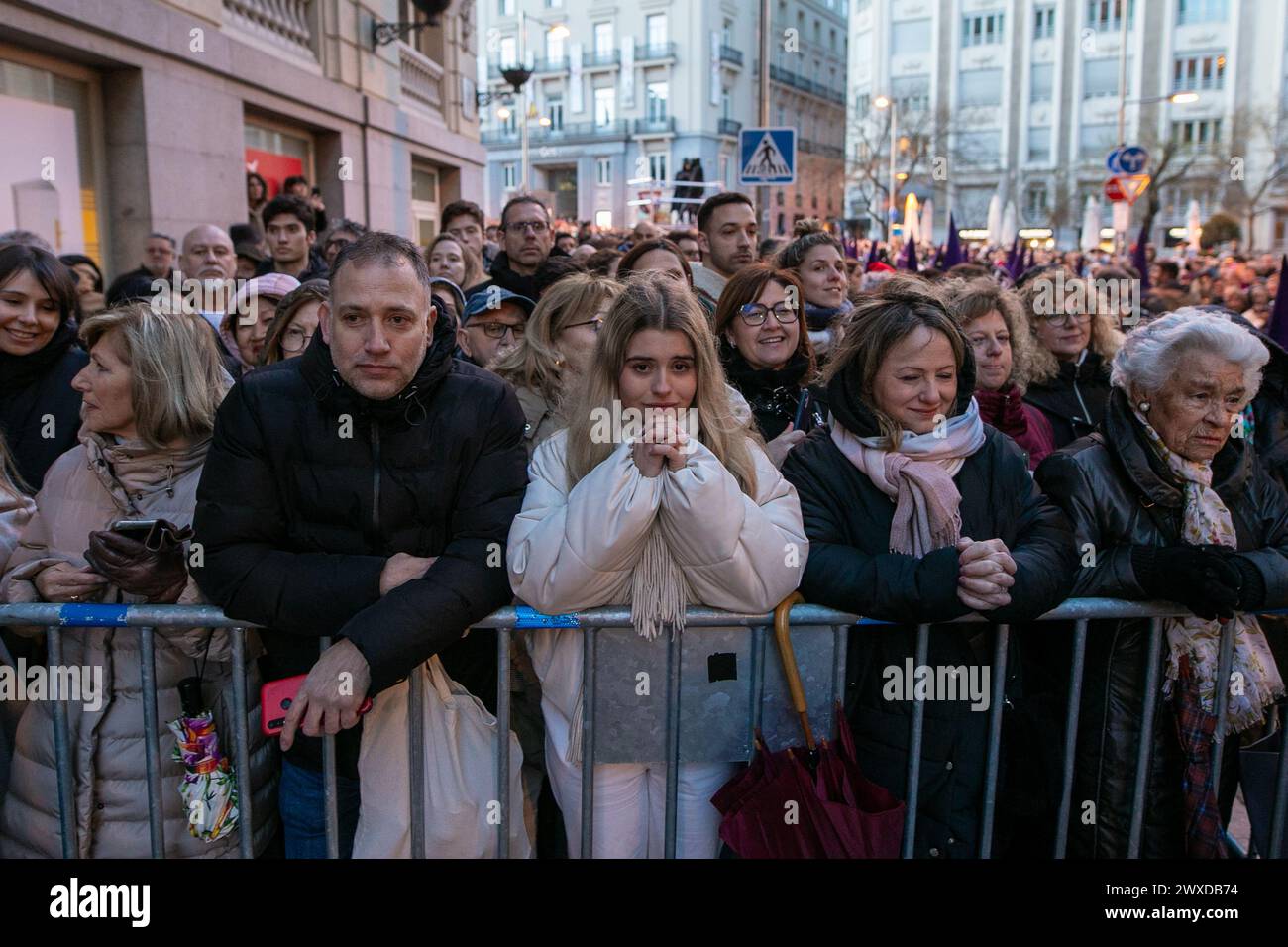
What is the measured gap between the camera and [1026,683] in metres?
3.01

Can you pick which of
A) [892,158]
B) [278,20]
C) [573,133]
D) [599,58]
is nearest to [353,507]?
[278,20]

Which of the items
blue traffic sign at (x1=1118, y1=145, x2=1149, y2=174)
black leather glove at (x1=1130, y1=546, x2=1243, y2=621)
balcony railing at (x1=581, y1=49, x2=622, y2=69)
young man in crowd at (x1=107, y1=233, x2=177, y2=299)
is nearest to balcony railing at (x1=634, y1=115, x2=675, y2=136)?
balcony railing at (x1=581, y1=49, x2=622, y2=69)

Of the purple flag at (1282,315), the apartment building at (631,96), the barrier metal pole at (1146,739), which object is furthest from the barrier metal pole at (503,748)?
the apartment building at (631,96)

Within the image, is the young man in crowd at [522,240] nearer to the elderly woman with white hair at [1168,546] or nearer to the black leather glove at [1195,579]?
the elderly woman with white hair at [1168,546]

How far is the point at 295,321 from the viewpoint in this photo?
377 centimetres

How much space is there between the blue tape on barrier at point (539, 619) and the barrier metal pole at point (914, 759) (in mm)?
947

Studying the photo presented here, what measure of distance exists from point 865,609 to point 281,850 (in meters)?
1.84

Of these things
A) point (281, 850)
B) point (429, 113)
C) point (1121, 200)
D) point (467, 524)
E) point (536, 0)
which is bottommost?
point (281, 850)

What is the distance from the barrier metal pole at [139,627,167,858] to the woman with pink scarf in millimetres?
1735

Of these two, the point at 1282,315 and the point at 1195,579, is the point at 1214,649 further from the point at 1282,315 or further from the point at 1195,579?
the point at 1282,315

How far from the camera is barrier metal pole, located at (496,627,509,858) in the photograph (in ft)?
8.34

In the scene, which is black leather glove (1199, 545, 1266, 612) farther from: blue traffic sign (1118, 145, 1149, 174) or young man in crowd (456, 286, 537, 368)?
blue traffic sign (1118, 145, 1149, 174)
